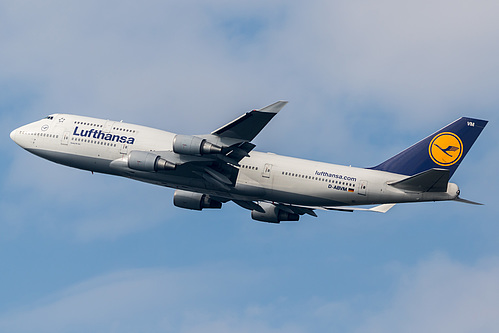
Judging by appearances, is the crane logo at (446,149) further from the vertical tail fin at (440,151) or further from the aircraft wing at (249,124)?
the aircraft wing at (249,124)

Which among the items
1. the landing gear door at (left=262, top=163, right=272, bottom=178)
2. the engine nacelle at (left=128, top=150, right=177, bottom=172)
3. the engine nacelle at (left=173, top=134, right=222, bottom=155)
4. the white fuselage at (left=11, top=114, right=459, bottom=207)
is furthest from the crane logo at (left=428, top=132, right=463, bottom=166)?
the engine nacelle at (left=128, top=150, right=177, bottom=172)

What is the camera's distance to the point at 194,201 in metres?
63.9

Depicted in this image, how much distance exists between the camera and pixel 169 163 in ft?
184

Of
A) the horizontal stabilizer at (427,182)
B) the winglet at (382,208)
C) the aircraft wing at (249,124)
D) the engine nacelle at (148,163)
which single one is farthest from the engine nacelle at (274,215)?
the engine nacelle at (148,163)

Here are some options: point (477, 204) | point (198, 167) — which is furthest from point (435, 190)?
point (198, 167)

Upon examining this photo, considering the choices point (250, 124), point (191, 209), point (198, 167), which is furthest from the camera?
point (191, 209)

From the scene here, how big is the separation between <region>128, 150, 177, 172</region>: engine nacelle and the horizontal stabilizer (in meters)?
17.0

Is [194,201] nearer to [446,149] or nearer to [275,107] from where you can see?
[275,107]

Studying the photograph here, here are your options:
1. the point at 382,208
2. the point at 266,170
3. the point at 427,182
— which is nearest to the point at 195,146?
the point at 266,170

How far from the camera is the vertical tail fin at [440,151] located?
5838cm

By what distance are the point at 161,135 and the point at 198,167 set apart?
4485 millimetres

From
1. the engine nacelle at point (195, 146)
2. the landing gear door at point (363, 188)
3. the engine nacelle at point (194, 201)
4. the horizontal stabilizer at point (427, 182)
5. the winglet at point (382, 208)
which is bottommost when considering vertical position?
the winglet at point (382, 208)

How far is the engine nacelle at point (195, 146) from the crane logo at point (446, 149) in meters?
17.1

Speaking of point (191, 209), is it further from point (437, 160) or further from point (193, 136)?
point (437, 160)
